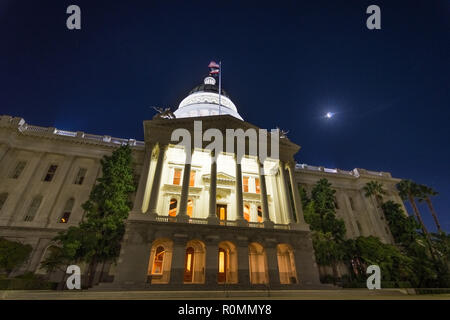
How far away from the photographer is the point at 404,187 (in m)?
34.5

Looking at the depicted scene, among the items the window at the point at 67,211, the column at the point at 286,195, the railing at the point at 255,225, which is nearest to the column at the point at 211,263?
A: the railing at the point at 255,225

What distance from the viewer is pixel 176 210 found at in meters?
26.2

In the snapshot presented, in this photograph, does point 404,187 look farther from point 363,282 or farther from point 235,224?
point 235,224

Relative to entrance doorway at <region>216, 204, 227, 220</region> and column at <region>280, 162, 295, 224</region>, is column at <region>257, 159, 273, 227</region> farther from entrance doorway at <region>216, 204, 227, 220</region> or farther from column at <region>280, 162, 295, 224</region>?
entrance doorway at <region>216, 204, 227, 220</region>

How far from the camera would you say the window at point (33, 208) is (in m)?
24.8

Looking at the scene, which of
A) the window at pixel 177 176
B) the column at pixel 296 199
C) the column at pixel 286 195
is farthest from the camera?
the window at pixel 177 176

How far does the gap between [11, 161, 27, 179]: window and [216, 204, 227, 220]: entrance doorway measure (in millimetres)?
24280

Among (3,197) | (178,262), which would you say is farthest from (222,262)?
(3,197)

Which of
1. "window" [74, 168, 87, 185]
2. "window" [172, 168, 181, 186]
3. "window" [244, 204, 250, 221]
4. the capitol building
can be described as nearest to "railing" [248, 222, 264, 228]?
the capitol building

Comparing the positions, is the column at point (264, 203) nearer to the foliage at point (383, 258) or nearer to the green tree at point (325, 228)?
the green tree at point (325, 228)

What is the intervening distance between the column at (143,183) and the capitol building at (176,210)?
101mm

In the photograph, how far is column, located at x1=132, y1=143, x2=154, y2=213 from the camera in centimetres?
2100

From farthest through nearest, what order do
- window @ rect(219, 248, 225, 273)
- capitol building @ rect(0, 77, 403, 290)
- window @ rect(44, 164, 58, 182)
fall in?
window @ rect(44, 164, 58, 182), window @ rect(219, 248, 225, 273), capitol building @ rect(0, 77, 403, 290)

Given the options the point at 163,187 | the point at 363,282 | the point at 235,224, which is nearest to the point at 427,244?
the point at 363,282
